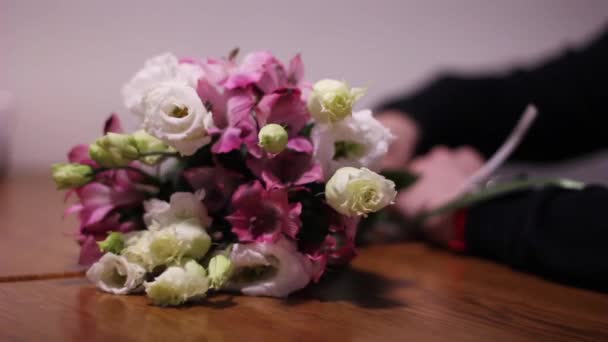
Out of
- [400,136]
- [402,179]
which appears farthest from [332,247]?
[400,136]

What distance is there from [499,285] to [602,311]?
107mm

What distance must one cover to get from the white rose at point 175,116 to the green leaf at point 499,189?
0.43 meters

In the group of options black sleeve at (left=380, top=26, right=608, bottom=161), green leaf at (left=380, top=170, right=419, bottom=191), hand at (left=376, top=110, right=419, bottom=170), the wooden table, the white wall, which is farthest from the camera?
the white wall

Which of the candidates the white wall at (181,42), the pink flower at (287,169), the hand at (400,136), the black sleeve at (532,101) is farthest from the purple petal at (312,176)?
the white wall at (181,42)

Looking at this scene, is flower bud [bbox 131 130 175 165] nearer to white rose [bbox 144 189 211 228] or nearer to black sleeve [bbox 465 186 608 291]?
white rose [bbox 144 189 211 228]

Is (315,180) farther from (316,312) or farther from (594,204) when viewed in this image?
(594,204)

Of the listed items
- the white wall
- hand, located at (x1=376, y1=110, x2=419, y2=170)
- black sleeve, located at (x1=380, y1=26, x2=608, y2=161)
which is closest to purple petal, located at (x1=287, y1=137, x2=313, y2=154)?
hand, located at (x1=376, y1=110, x2=419, y2=170)

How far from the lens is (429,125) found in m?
1.11

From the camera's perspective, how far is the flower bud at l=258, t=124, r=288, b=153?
18.5 inches

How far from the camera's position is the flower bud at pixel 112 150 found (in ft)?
1.66

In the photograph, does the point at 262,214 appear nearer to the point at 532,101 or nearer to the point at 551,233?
the point at 551,233

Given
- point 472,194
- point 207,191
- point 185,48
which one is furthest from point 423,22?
point 207,191

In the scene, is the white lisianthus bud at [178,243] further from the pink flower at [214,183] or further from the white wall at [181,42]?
the white wall at [181,42]

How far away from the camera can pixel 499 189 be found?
77 centimetres
